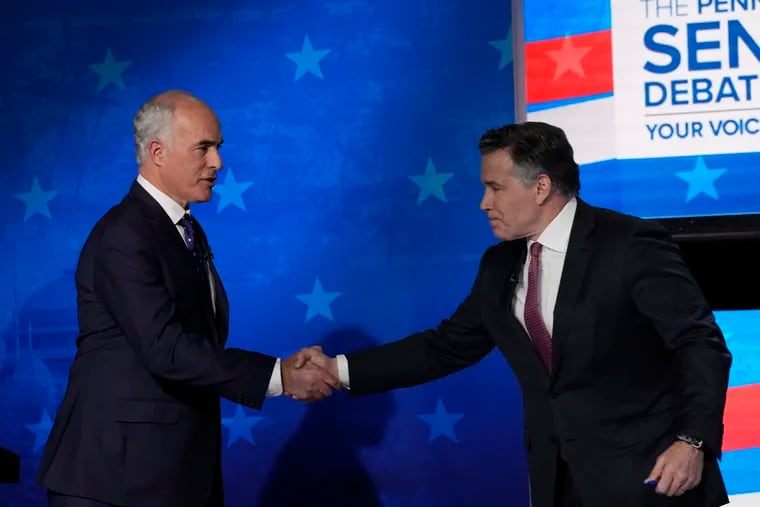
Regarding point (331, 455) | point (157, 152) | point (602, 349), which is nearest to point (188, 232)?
point (157, 152)

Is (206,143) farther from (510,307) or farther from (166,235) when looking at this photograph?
(510,307)

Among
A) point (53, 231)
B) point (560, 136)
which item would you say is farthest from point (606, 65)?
point (53, 231)

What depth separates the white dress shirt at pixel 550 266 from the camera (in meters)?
2.46

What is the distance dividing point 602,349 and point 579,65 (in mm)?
985

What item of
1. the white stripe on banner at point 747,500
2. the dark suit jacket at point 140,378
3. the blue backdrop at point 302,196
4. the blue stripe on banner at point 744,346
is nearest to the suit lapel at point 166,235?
the dark suit jacket at point 140,378

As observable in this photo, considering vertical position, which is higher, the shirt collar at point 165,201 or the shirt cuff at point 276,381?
the shirt collar at point 165,201

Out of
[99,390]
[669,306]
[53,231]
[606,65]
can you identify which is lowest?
[99,390]

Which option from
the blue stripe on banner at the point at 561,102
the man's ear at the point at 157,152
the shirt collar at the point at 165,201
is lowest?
the shirt collar at the point at 165,201

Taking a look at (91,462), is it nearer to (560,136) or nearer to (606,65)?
(560,136)

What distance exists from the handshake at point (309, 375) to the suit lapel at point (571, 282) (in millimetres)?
688

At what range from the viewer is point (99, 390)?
2.39 m

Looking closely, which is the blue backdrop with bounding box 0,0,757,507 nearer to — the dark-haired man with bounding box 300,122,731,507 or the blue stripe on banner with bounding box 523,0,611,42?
the blue stripe on banner with bounding box 523,0,611,42

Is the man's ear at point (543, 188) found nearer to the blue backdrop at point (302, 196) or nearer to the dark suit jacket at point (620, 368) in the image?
the dark suit jacket at point (620, 368)

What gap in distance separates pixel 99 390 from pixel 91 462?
0.51 feet
